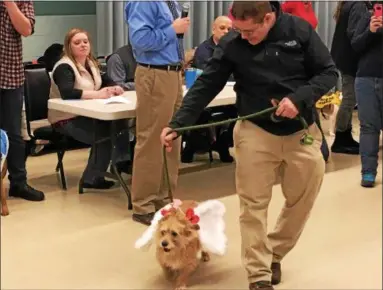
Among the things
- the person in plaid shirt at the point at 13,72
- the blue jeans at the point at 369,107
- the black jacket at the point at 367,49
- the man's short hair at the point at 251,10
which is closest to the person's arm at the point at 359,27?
the black jacket at the point at 367,49

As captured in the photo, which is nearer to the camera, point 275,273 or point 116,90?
point 275,273

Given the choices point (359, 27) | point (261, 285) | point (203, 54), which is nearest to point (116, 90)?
point (203, 54)

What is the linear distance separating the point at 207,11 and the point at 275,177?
3146mm

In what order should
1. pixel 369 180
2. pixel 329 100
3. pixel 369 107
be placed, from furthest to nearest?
pixel 329 100
pixel 369 107
pixel 369 180

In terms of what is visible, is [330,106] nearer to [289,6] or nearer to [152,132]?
[289,6]

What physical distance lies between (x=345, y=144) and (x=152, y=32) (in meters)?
1.97

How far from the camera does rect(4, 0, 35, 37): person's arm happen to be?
3.10m

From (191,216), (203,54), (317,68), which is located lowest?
(191,216)

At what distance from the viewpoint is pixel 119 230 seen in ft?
9.77

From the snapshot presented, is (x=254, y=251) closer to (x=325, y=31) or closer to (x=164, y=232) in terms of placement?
(x=164, y=232)

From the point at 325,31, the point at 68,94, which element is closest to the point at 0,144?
the point at 68,94

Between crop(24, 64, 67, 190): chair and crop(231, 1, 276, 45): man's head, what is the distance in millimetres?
1782

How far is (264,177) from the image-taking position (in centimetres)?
216

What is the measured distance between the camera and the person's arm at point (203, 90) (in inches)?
86.9
